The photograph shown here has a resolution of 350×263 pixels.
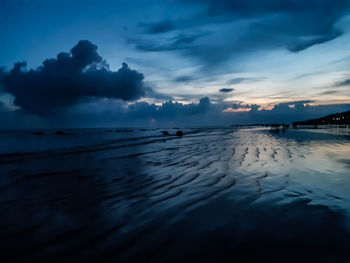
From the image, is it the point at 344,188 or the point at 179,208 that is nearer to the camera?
the point at 179,208

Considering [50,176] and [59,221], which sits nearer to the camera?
[59,221]

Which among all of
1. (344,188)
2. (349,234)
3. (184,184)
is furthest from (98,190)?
(344,188)

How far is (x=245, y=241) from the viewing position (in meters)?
2.60

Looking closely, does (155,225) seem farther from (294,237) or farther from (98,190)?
(98,190)

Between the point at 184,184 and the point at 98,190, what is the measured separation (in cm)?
245

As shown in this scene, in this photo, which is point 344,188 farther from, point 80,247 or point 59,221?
point 59,221

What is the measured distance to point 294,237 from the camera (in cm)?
267

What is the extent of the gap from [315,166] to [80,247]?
8366 mm

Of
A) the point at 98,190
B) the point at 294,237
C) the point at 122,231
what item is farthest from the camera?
the point at 98,190

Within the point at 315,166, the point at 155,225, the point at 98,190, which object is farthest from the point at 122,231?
the point at 315,166

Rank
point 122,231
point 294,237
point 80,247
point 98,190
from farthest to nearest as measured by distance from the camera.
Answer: point 98,190
point 122,231
point 294,237
point 80,247

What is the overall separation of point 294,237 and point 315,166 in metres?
5.99

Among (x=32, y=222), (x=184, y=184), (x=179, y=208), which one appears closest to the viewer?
(x=32, y=222)

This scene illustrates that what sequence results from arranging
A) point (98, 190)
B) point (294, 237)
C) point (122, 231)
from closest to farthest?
point (294, 237) < point (122, 231) < point (98, 190)
